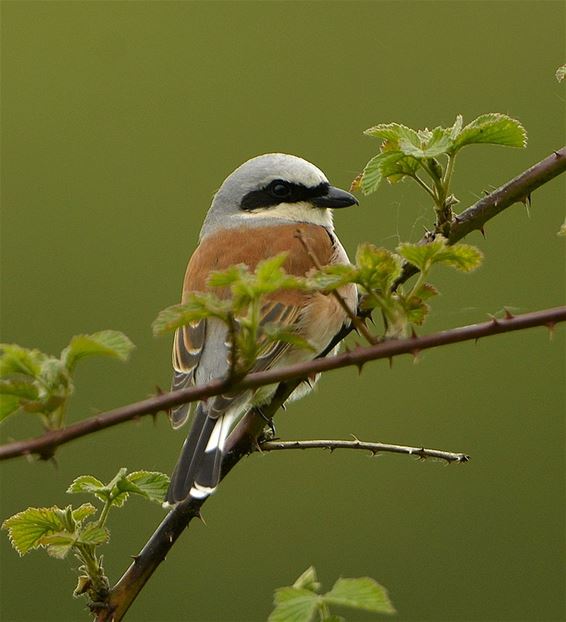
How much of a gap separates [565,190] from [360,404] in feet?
4.77

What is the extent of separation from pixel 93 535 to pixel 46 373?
1.33 ft

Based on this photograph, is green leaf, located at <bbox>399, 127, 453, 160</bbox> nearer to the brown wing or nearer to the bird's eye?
the brown wing

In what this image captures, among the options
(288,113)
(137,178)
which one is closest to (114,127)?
(137,178)

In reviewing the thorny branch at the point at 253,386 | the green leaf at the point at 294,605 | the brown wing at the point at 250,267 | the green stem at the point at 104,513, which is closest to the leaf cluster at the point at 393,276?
the thorny branch at the point at 253,386

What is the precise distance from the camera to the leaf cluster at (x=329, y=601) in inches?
47.8

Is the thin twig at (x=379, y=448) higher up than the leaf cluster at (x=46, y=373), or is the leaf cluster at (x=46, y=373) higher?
the leaf cluster at (x=46, y=373)

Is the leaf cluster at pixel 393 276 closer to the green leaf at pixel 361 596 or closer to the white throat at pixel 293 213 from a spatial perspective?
the green leaf at pixel 361 596

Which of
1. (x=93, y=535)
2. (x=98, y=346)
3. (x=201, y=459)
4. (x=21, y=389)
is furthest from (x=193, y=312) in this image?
(x=201, y=459)

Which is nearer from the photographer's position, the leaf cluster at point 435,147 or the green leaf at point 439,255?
the green leaf at point 439,255

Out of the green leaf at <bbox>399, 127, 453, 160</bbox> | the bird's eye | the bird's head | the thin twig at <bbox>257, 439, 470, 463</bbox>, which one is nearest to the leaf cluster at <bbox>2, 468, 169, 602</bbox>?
the thin twig at <bbox>257, 439, 470, 463</bbox>

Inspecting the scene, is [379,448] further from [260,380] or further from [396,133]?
[260,380]

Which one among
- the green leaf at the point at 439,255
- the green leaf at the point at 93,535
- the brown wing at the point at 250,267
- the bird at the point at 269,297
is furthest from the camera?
the brown wing at the point at 250,267

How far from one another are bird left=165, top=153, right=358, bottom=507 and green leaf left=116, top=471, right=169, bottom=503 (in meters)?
0.03

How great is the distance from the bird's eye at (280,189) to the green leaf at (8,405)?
211 centimetres
